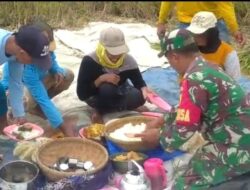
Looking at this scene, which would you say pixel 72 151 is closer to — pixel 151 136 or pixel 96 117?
pixel 151 136

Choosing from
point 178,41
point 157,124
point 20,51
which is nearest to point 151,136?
point 157,124

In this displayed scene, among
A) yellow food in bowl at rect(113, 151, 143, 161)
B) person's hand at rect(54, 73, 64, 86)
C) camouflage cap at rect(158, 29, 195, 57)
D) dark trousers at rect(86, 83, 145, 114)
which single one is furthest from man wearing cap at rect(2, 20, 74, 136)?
camouflage cap at rect(158, 29, 195, 57)

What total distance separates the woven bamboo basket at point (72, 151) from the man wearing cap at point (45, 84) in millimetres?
290

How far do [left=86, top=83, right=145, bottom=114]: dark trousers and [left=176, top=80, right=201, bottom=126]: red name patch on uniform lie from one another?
1.37m

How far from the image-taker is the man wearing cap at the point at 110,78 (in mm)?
3469

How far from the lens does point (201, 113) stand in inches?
93.0

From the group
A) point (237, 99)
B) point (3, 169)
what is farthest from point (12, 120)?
point (237, 99)

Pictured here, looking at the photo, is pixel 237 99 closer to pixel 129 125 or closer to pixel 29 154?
pixel 129 125

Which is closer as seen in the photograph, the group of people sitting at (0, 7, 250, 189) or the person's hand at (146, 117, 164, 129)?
the group of people sitting at (0, 7, 250, 189)

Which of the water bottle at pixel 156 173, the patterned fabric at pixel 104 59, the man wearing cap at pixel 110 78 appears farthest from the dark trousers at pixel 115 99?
the water bottle at pixel 156 173

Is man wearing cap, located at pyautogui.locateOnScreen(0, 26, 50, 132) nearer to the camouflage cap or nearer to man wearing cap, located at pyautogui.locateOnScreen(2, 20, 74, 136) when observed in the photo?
man wearing cap, located at pyautogui.locateOnScreen(2, 20, 74, 136)

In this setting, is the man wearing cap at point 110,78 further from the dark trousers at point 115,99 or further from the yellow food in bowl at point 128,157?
the yellow food in bowl at point 128,157

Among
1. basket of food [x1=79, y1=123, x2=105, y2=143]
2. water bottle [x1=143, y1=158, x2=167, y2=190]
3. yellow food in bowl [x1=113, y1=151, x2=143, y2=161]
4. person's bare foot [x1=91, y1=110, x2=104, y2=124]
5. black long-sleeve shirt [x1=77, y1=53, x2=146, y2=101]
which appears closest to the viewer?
water bottle [x1=143, y1=158, x2=167, y2=190]

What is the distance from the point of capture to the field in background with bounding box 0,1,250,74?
19.4 feet
